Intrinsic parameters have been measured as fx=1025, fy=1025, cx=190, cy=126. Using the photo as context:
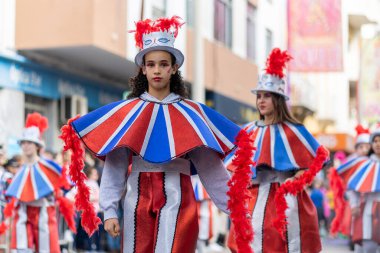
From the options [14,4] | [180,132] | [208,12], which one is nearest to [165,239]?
[180,132]

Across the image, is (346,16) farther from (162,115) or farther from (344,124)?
(162,115)

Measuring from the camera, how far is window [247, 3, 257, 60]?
3144cm

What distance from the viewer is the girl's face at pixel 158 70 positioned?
632 centimetres

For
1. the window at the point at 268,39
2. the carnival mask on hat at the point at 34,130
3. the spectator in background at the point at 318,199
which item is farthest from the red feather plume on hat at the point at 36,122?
the window at the point at 268,39

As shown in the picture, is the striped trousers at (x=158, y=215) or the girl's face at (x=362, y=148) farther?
the girl's face at (x=362, y=148)

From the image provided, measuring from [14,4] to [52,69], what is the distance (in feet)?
5.17

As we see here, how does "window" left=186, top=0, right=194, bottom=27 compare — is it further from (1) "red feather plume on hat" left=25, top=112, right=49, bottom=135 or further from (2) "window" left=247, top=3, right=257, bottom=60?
(1) "red feather plume on hat" left=25, top=112, right=49, bottom=135

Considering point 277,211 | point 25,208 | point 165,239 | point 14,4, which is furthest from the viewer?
point 14,4

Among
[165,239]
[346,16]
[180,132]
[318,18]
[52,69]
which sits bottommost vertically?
[165,239]

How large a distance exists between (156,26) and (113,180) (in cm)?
101

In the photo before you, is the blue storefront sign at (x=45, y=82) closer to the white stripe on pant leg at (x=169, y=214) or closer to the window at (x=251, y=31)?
the window at (x=251, y=31)

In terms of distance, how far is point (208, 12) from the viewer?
2620cm

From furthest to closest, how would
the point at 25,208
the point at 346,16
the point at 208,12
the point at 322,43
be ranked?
the point at 346,16, the point at 208,12, the point at 322,43, the point at 25,208

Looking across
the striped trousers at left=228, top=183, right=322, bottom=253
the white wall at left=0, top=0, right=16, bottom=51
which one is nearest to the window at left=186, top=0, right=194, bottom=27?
the white wall at left=0, top=0, right=16, bottom=51
